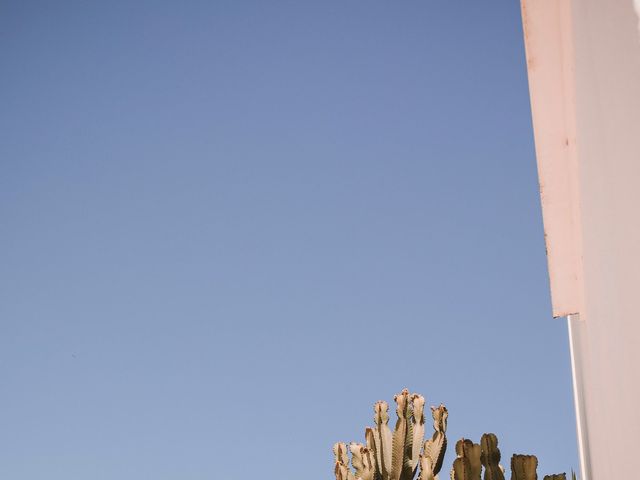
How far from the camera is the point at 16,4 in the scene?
30.8 ft

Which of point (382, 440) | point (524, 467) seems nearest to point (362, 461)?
point (382, 440)

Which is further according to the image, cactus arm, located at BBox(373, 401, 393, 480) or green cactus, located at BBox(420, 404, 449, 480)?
cactus arm, located at BBox(373, 401, 393, 480)

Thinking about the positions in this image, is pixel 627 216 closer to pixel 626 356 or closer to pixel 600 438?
pixel 626 356

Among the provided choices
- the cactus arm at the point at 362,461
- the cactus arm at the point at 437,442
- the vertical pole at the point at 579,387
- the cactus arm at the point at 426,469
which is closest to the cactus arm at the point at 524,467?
the vertical pole at the point at 579,387

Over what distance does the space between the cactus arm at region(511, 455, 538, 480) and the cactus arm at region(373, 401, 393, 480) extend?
48.6 inches

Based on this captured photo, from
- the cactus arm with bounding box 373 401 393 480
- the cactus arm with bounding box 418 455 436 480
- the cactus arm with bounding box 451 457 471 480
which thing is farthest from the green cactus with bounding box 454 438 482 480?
the cactus arm with bounding box 373 401 393 480

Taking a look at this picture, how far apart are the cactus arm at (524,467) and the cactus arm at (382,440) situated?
1.23 m

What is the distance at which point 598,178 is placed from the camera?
214 centimetres

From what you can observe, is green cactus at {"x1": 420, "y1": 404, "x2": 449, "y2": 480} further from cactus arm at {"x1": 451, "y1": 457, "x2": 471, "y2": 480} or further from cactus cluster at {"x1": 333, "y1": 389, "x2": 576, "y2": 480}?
cactus arm at {"x1": 451, "y1": 457, "x2": 471, "y2": 480}

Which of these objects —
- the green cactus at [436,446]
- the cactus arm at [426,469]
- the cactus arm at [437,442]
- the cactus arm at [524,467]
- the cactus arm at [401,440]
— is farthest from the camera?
the cactus arm at [401,440]

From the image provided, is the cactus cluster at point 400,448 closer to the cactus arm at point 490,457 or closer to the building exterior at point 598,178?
the cactus arm at point 490,457

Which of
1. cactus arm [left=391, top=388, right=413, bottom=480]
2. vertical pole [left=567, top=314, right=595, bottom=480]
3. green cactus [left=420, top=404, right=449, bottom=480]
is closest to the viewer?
vertical pole [left=567, top=314, right=595, bottom=480]

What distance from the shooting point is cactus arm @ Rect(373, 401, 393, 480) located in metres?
4.83

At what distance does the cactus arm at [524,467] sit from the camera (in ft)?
12.5
